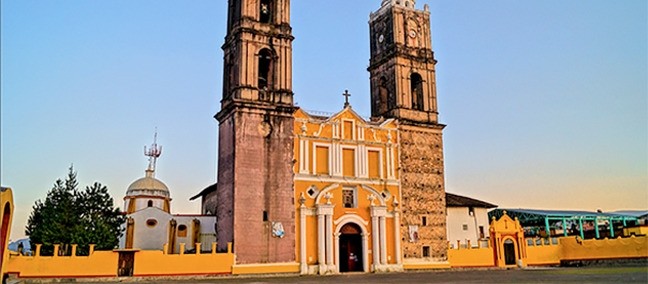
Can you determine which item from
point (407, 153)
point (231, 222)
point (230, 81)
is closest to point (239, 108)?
point (230, 81)

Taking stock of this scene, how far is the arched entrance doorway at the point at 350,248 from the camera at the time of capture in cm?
Answer: 3161

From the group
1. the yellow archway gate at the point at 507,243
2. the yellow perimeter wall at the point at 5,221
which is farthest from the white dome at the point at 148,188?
the yellow perimeter wall at the point at 5,221

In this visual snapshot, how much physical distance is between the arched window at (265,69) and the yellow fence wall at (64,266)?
40.4 ft

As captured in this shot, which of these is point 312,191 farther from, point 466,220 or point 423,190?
point 466,220

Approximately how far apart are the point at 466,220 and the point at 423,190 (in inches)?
296

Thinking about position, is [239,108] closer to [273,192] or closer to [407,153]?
[273,192]

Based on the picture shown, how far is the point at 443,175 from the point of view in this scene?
35.4 meters

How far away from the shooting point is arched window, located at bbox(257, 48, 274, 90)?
105ft

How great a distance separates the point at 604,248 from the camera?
36.8m

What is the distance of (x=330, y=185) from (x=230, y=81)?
850cm

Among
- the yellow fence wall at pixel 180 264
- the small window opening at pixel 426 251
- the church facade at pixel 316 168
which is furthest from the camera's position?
the small window opening at pixel 426 251

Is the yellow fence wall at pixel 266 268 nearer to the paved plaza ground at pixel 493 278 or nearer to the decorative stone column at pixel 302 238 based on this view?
the decorative stone column at pixel 302 238

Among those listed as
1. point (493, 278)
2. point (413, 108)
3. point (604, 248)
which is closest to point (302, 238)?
point (493, 278)

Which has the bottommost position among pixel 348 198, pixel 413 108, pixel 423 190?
pixel 348 198
